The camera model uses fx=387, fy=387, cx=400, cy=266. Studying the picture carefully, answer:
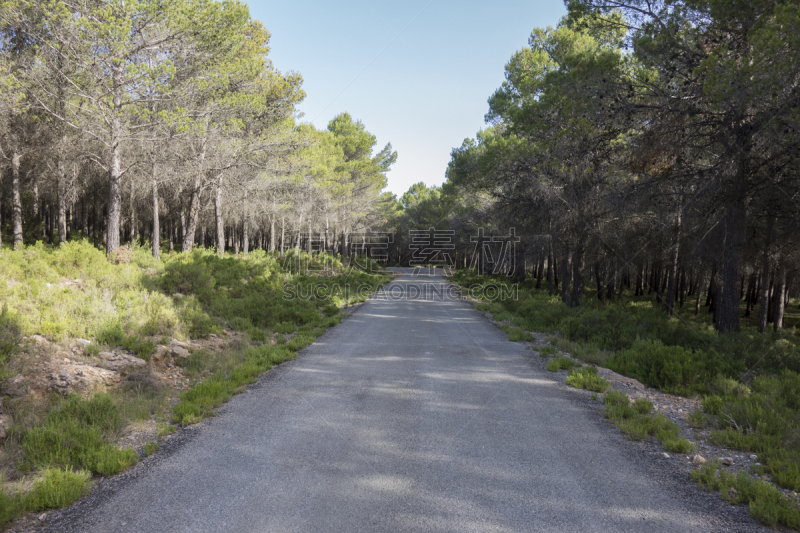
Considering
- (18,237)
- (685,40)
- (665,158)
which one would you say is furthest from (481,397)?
(18,237)

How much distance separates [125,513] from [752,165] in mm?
13753

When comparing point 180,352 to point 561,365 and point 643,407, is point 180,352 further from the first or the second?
point 643,407

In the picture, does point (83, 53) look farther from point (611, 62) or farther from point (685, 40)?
point (685, 40)

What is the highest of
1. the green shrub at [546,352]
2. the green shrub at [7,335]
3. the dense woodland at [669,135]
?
the dense woodland at [669,135]

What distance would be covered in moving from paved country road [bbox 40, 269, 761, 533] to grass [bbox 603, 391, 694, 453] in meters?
0.20

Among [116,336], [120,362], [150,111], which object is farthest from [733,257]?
[150,111]

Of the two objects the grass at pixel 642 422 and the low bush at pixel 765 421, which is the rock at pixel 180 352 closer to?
the grass at pixel 642 422

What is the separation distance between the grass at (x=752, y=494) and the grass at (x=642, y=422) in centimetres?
42

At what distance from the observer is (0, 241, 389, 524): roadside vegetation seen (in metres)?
3.91

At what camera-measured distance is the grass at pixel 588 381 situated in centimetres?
656

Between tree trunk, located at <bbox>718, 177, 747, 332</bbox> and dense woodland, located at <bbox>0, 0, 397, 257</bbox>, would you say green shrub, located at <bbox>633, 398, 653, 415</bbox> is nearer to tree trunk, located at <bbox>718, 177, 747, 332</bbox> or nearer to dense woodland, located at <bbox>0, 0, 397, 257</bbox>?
tree trunk, located at <bbox>718, 177, 747, 332</bbox>

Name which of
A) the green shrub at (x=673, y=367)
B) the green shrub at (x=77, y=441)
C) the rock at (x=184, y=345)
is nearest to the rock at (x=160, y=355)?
the rock at (x=184, y=345)

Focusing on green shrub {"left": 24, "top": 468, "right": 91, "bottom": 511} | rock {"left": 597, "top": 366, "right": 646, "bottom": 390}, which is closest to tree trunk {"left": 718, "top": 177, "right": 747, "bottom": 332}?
rock {"left": 597, "top": 366, "right": 646, "bottom": 390}

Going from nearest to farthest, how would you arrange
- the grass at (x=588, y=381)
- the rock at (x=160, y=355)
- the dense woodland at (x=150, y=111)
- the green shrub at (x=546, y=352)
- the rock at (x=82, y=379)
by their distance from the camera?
the rock at (x=82, y=379) < the grass at (x=588, y=381) < the rock at (x=160, y=355) < the green shrub at (x=546, y=352) < the dense woodland at (x=150, y=111)
